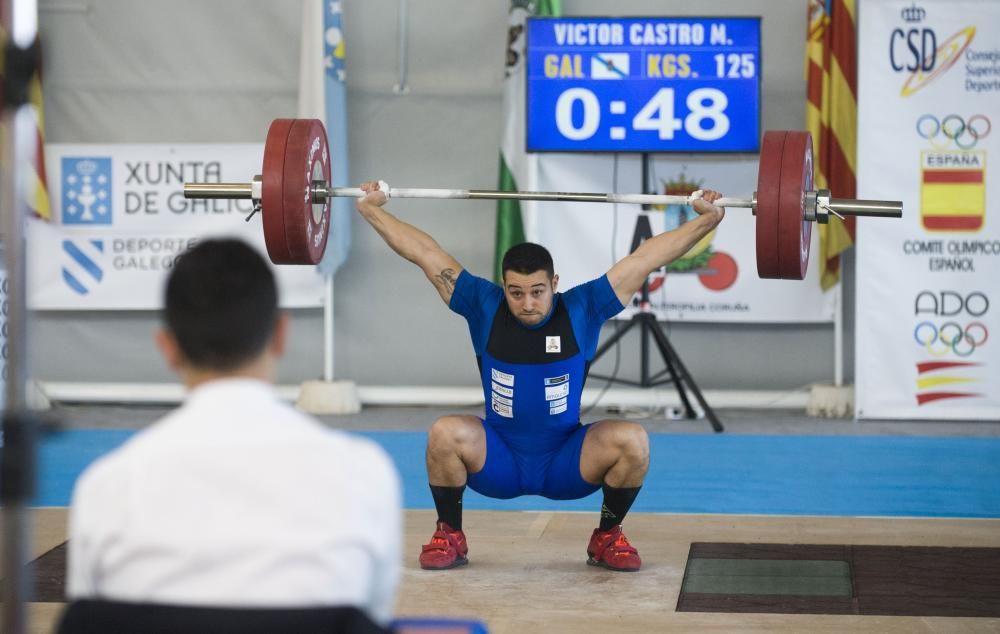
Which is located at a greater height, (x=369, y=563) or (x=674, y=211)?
(x=674, y=211)

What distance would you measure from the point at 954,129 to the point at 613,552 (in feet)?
12.3

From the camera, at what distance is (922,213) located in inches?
247

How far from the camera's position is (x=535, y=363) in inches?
136

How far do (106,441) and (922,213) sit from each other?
407 cm

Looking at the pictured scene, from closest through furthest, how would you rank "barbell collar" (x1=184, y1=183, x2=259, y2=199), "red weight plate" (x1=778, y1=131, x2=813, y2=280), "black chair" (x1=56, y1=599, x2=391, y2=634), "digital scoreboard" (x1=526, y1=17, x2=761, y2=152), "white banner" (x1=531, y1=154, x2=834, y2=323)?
1. "black chair" (x1=56, y1=599, x2=391, y2=634)
2. "red weight plate" (x1=778, y1=131, x2=813, y2=280)
3. "barbell collar" (x1=184, y1=183, x2=259, y2=199)
4. "digital scoreboard" (x1=526, y1=17, x2=761, y2=152)
5. "white banner" (x1=531, y1=154, x2=834, y2=323)

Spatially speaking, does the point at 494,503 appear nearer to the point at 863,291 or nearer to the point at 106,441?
the point at 106,441

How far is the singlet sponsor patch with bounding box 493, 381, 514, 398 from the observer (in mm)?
3479

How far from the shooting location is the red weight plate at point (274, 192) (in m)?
3.64

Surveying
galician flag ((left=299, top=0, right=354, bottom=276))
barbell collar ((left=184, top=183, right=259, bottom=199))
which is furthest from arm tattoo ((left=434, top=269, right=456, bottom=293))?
galician flag ((left=299, top=0, right=354, bottom=276))

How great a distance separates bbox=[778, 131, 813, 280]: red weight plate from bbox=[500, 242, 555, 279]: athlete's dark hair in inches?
26.9

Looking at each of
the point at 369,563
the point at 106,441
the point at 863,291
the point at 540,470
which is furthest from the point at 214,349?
the point at 863,291

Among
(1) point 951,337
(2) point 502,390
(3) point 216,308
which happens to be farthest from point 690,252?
(3) point 216,308

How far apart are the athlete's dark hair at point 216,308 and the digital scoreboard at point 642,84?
15.6 feet

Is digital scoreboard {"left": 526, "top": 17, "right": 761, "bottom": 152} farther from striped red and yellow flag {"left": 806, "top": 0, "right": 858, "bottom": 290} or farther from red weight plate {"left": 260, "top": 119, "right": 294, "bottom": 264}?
red weight plate {"left": 260, "top": 119, "right": 294, "bottom": 264}
